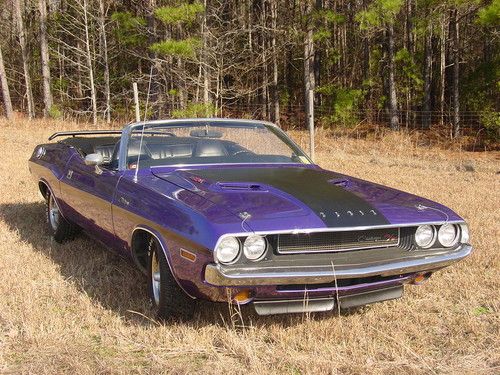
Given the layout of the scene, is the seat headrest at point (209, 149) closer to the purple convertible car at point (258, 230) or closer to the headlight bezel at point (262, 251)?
the purple convertible car at point (258, 230)

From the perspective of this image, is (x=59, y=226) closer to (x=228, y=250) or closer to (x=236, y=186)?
(x=236, y=186)

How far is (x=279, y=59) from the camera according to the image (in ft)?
102

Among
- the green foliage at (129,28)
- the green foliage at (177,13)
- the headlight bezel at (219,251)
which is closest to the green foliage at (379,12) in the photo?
the green foliage at (177,13)

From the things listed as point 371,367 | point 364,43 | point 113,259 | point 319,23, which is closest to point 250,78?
point 364,43

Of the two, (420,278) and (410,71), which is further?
(410,71)

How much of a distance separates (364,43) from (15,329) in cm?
2852

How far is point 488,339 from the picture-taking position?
10.9 ft

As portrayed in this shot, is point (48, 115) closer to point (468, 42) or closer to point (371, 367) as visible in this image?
point (468, 42)

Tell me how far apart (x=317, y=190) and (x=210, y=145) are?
1329 mm

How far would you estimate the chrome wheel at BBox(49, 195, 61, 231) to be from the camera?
5467 mm

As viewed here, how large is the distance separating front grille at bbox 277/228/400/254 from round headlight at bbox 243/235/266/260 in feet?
0.31

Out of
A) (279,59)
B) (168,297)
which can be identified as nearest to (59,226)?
(168,297)

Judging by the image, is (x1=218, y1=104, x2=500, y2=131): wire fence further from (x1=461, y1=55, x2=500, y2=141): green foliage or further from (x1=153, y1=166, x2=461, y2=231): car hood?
(x1=153, y1=166, x2=461, y2=231): car hood

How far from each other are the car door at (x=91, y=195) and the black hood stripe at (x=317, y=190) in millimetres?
697
